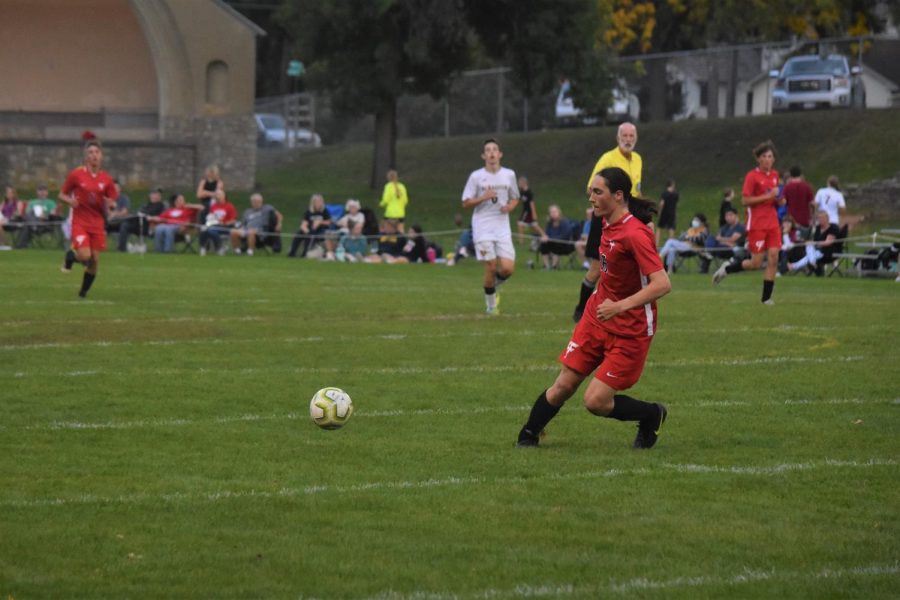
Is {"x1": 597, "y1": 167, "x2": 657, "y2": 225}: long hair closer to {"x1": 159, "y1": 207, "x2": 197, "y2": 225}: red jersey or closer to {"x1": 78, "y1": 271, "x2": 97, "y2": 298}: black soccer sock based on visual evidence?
{"x1": 78, "y1": 271, "x2": 97, "y2": 298}: black soccer sock

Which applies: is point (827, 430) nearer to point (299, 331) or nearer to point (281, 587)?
point (281, 587)

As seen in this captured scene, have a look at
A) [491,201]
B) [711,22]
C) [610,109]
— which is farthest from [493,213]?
[711,22]

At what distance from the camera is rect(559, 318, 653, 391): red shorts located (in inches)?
340

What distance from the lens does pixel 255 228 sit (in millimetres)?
33656

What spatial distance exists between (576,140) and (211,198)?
63.4 feet

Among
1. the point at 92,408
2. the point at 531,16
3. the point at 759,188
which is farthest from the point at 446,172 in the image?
the point at 92,408

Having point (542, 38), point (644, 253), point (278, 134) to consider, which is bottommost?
point (644, 253)

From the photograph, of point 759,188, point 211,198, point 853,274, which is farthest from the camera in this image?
point 211,198

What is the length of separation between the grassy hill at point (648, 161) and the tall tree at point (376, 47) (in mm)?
3495

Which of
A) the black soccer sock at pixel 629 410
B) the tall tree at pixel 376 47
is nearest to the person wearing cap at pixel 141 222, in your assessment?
the tall tree at pixel 376 47

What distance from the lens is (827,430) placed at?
9859 millimetres

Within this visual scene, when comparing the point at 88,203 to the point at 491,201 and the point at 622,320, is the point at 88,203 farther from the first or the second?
the point at 622,320

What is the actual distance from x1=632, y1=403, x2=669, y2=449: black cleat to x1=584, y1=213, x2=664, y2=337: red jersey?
2.07 ft

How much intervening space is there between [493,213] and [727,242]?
12300mm
